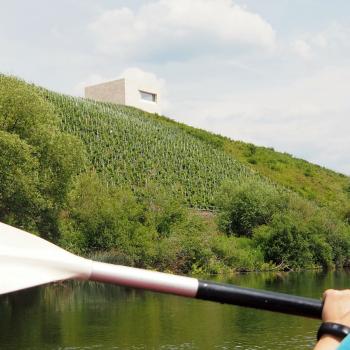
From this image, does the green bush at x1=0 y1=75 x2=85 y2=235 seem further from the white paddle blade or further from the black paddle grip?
the black paddle grip

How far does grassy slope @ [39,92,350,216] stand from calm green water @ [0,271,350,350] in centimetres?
1865

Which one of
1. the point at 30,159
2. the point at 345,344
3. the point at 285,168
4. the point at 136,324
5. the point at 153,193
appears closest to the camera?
the point at 345,344

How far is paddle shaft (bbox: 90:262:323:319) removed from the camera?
59.4 inches

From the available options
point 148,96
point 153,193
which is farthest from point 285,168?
point 153,193

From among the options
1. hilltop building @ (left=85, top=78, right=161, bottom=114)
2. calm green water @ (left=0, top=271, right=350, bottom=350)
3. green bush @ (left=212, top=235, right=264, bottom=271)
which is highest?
hilltop building @ (left=85, top=78, right=161, bottom=114)

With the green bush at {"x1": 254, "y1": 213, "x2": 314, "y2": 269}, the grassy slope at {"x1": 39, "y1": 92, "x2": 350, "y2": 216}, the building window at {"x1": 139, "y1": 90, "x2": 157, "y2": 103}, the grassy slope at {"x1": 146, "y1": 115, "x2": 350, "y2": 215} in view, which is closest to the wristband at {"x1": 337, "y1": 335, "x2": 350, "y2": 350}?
the green bush at {"x1": 254, "y1": 213, "x2": 314, "y2": 269}

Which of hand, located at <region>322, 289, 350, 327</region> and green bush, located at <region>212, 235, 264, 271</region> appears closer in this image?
hand, located at <region>322, 289, 350, 327</region>

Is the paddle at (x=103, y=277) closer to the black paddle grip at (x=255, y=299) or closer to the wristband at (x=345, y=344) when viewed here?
the black paddle grip at (x=255, y=299)

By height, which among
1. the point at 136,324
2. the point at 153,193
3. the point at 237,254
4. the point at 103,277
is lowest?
the point at 136,324

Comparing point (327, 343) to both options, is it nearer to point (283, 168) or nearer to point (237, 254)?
Answer: point (237, 254)

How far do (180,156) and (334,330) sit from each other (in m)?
46.0

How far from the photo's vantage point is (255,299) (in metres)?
1.56

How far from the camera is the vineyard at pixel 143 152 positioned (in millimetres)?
40562

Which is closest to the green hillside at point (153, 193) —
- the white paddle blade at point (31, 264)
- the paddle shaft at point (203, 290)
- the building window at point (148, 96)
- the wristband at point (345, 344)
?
the building window at point (148, 96)
